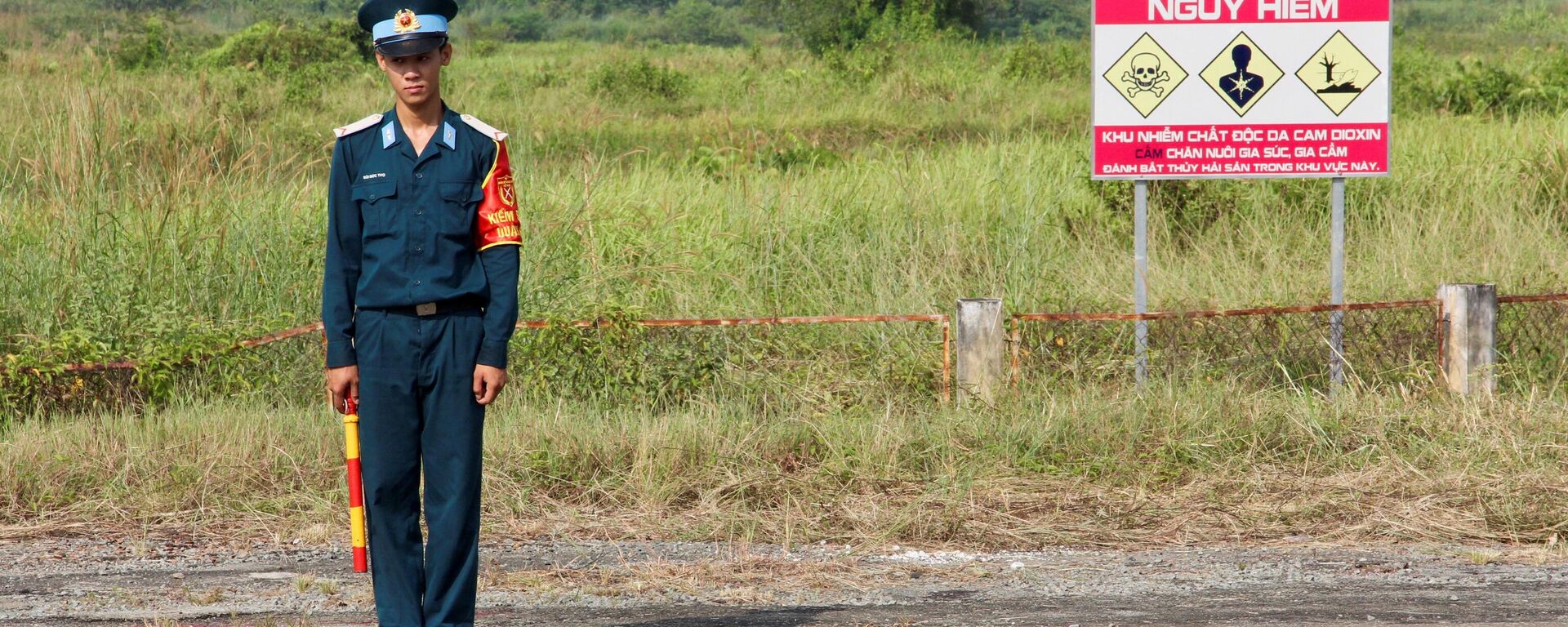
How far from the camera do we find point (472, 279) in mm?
3773

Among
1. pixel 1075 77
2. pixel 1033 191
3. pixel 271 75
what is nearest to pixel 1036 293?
pixel 1033 191

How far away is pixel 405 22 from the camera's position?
3.72 m

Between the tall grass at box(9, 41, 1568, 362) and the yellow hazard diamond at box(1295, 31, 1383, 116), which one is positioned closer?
the yellow hazard diamond at box(1295, 31, 1383, 116)

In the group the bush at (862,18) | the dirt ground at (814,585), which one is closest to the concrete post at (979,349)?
the dirt ground at (814,585)

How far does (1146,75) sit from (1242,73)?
0.49m

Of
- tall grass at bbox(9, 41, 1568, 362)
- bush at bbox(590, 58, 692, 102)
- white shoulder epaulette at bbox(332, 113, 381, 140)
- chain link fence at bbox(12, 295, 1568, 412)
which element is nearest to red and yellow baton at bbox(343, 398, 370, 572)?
white shoulder epaulette at bbox(332, 113, 381, 140)

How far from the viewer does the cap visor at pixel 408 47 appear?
371 centimetres

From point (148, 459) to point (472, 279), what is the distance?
2956 mm

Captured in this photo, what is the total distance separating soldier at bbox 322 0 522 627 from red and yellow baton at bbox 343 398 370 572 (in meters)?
0.03

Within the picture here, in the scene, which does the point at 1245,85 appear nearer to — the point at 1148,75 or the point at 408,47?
the point at 1148,75

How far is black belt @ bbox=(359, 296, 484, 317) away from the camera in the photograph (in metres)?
3.73

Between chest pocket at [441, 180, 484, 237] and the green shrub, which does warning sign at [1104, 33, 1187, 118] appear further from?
the green shrub

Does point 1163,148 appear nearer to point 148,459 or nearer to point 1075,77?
point 148,459

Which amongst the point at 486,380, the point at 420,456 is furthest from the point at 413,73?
the point at 420,456
